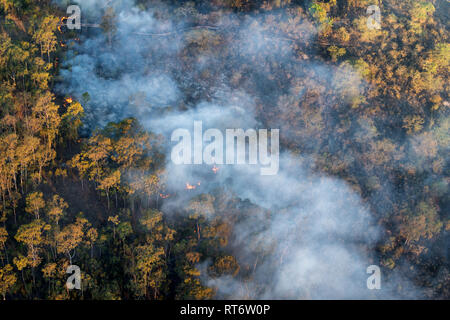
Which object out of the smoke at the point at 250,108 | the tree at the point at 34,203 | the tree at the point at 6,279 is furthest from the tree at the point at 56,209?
the smoke at the point at 250,108

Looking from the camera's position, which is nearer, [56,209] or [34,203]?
[56,209]

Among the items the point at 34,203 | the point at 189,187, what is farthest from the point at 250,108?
the point at 34,203

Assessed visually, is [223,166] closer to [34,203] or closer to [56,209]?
[56,209]

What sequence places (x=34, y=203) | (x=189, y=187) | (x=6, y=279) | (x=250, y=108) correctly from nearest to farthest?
(x=6, y=279), (x=34, y=203), (x=189, y=187), (x=250, y=108)

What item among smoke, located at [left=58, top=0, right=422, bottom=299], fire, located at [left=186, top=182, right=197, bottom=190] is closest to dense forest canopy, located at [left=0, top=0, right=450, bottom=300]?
smoke, located at [left=58, top=0, right=422, bottom=299]

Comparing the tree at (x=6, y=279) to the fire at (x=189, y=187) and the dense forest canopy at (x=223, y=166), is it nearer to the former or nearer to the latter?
the dense forest canopy at (x=223, y=166)

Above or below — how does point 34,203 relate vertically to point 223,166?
below
